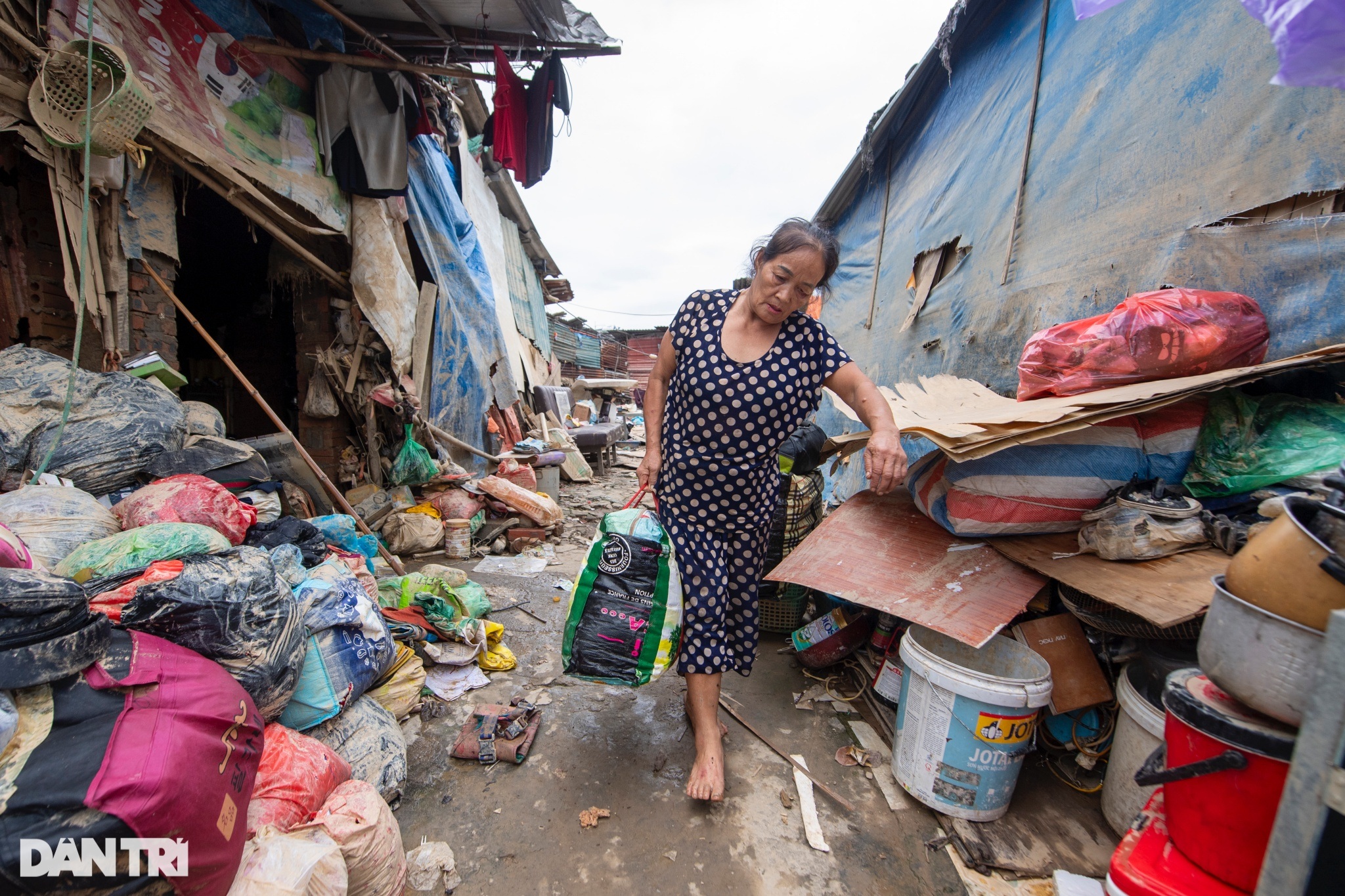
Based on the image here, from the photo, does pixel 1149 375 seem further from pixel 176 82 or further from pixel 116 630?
pixel 176 82

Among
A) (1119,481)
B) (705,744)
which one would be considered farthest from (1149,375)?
(705,744)

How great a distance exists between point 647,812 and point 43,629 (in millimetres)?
1620

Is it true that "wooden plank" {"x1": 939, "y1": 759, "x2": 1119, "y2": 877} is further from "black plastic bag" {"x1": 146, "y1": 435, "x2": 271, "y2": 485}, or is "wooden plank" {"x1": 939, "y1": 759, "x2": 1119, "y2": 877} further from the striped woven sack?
"black plastic bag" {"x1": 146, "y1": 435, "x2": 271, "y2": 485}

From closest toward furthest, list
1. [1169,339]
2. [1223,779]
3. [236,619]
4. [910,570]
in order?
[1223,779] → [236,619] → [1169,339] → [910,570]

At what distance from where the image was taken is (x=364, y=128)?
381cm

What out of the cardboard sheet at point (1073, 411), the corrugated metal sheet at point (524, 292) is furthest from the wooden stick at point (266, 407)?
the corrugated metal sheet at point (524, 292)

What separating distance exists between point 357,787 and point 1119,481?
2545 millimetres

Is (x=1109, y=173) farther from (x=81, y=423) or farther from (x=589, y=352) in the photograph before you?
(x=589, y=352)

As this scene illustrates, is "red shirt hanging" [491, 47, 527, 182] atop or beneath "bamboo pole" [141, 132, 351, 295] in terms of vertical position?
atop

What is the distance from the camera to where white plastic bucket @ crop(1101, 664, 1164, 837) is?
1482mm

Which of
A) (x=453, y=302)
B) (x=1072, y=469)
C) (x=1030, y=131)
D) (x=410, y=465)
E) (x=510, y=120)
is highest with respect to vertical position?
(x=510, y=120)

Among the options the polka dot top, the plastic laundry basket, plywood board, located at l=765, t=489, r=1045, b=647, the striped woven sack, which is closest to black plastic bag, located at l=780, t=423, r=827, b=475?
plywood board, located at l=765, t=489, r=1045, b=647

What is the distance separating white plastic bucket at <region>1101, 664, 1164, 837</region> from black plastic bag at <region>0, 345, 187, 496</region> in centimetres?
376

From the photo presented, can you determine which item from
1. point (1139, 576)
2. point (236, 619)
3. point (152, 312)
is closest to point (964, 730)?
point (1139, 576)
